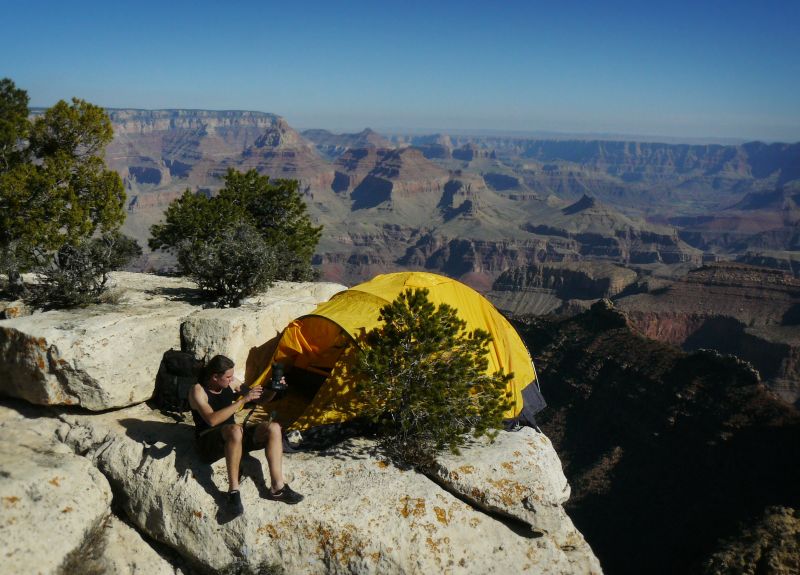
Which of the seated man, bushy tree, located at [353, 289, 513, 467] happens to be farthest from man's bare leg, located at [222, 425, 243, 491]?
bushy tree, located at [353, 289, 513, 467]

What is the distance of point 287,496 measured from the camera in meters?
8.28

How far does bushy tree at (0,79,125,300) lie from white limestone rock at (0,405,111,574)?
5850 mm

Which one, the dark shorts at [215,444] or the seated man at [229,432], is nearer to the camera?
the seated man at [229,432]

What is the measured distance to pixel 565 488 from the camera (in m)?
10.3

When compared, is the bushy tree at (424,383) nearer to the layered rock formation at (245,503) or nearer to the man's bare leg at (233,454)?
the layered rock formation at (245,503)

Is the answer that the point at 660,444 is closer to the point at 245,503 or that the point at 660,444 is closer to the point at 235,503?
the point at 245,503

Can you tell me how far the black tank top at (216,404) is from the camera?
8.63 metres

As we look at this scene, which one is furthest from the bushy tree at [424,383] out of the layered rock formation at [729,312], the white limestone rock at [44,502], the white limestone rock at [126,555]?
the layered rock formation at [729,312]

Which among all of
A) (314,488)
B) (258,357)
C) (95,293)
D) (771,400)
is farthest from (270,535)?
(771,400)

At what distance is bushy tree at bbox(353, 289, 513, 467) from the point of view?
968cm

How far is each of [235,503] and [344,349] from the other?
154 inches

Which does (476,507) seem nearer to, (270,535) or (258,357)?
(270,535)

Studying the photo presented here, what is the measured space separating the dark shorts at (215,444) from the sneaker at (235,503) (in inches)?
28.3

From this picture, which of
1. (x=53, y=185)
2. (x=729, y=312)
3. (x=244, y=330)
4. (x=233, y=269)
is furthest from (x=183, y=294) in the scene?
(x=729, y=312)
